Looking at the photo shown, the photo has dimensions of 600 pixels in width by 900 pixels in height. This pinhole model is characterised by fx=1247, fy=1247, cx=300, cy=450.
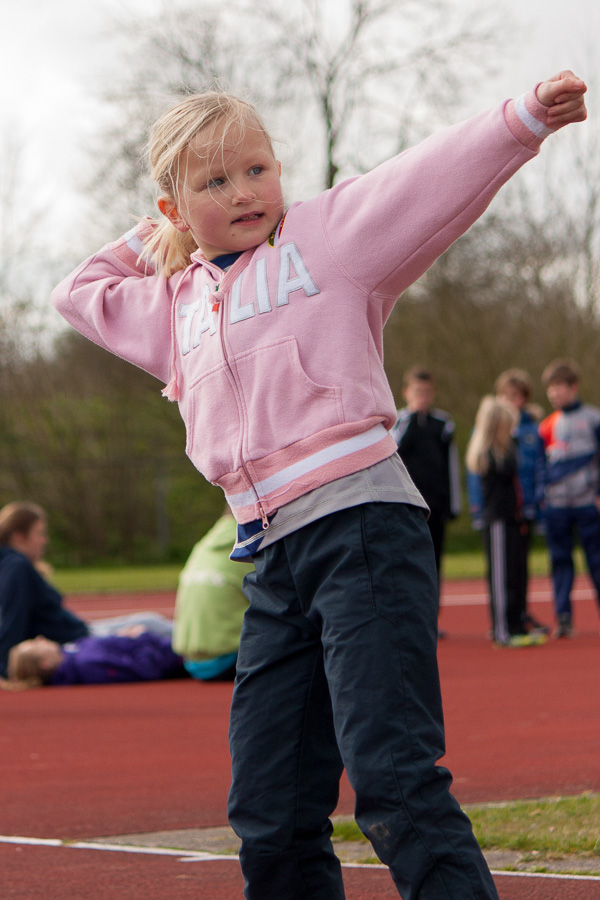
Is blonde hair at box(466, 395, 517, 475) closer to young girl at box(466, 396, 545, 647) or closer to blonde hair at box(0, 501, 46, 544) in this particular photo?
young girl at box(466, 396, 545, 647)

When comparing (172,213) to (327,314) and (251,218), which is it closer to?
(251,218)

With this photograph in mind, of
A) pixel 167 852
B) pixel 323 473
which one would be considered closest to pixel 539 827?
pixel 167 852

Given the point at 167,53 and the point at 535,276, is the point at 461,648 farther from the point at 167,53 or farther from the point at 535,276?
the point at 167,53

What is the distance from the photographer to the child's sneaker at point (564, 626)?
34.2 ft

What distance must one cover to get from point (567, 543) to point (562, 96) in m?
8.35

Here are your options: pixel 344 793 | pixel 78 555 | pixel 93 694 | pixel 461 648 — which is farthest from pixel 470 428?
pixel 344 793

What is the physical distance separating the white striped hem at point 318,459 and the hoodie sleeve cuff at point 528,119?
656mm

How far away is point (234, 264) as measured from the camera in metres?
2.74

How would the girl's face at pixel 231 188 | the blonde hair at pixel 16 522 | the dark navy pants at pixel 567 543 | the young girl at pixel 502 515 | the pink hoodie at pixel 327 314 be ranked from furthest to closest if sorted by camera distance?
1. the dark navy pants at pixel 567 543
2. the young girl at pixel 502 515
3. the blonde hair at pixel 16 522
4. the girl's face at pixel 231 188
5. the pink hoodie at pixel 327 314

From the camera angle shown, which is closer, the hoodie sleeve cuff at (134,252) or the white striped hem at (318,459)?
the white striped hem at (318,459)

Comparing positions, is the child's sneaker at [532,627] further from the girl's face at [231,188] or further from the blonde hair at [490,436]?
the girl's face at [231,188]

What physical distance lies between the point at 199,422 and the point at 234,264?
14.0 inches

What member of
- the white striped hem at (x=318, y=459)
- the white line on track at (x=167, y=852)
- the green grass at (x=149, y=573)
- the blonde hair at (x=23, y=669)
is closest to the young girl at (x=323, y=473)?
the white striped hem at (x=318, y=459)

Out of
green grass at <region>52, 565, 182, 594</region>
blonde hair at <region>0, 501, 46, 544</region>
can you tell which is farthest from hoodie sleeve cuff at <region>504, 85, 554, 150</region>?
green grass at <region>52, 565, 182, 594</region>
